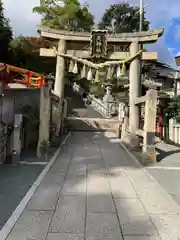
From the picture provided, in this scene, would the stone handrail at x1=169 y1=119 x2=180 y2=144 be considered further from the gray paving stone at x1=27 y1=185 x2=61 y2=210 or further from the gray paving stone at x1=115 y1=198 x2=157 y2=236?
the gray paving stone at x1=27 y1=185 x2=61 y2=210

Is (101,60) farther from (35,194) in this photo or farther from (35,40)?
(35,40)

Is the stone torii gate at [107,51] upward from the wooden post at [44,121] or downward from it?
upward

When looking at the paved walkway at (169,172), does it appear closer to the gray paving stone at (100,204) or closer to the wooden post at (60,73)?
the gray paving stone at (100,204)

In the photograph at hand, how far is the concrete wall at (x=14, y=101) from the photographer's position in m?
7.49

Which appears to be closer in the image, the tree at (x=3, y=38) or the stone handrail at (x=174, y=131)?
the stone handrail at (x=174, y=131)

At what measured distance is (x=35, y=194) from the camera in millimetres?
4637

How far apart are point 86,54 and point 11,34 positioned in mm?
20701

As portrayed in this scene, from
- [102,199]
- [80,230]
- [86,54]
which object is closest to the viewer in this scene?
[80,230]

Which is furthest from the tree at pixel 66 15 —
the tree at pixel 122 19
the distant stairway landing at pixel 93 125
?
the distant stairway landing at pixel 93 125

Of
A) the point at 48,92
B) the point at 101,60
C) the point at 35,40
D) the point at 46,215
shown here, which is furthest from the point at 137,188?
the point at 35,40

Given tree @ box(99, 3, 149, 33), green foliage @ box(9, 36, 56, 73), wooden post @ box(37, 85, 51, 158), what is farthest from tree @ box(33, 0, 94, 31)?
wooden post @ box(37, 85, 51, 158)

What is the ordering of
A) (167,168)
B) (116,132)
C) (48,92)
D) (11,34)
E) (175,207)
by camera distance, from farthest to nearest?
1. (11,34)
2. (116,132)
3. (48,92)
4. (167,168)
5. (175,207)

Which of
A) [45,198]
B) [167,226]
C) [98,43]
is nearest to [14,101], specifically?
[98,43]

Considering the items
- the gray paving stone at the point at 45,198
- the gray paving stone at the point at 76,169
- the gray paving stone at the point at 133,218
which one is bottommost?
the gray paving stone at the point at 133,218
